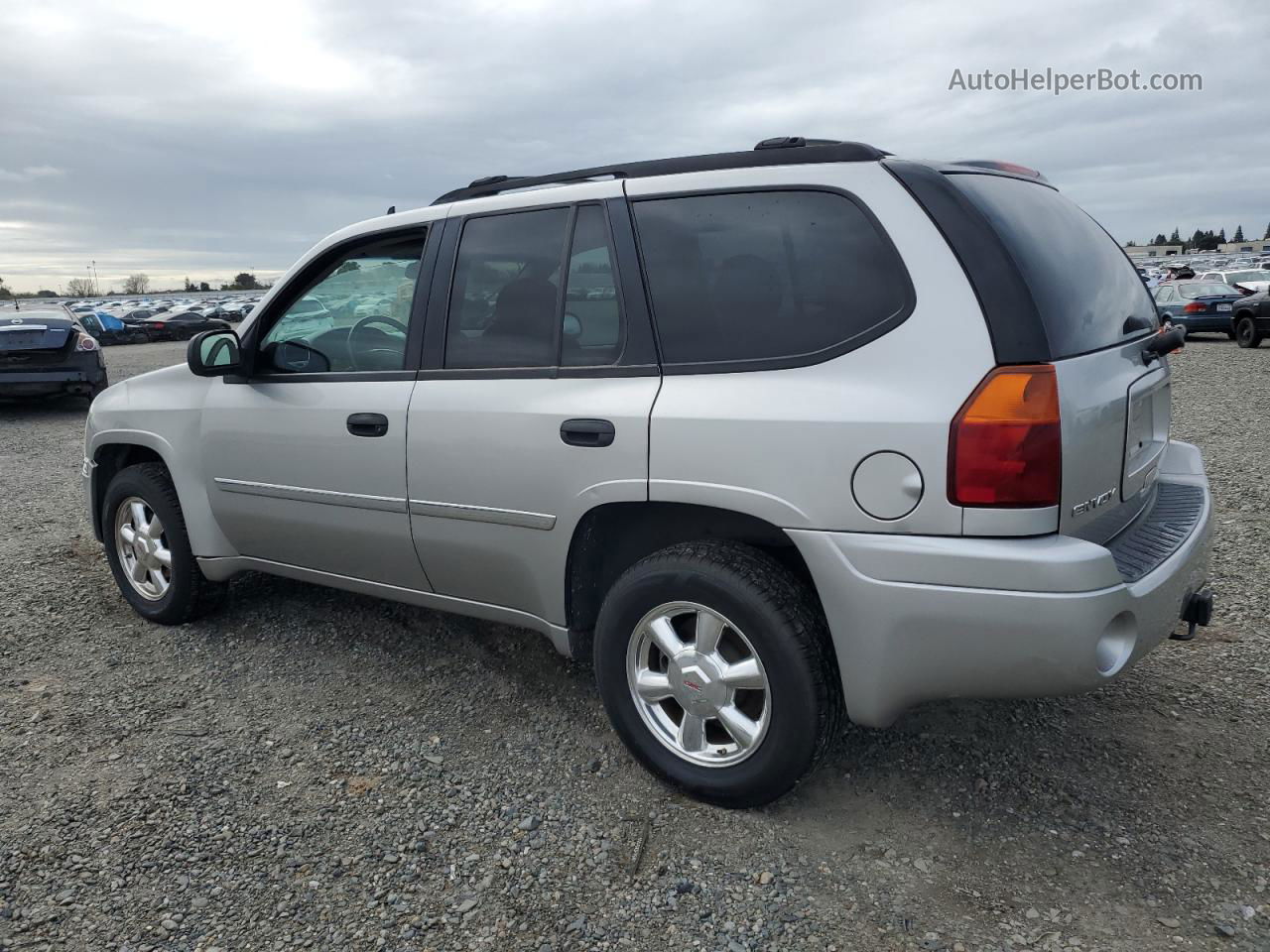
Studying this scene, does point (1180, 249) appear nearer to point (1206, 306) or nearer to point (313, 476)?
point (1206, 306)

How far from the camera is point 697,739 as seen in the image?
288 cm

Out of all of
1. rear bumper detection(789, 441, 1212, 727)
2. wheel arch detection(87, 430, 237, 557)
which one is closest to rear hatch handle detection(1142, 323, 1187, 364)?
rear bumper detection(789, 441, 1212, 727)

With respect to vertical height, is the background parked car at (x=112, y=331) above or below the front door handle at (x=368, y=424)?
below

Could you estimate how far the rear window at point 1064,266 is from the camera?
2471mm

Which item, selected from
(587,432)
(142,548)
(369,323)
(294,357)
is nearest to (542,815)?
(587,432)

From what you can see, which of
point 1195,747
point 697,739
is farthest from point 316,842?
point 1195,747

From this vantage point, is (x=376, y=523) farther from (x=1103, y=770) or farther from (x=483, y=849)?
(x=1103, y=770)

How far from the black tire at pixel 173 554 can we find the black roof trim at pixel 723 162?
203 centimetres

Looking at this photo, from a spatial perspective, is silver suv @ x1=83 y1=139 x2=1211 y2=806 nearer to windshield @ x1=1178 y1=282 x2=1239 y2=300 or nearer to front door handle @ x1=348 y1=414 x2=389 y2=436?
front door handle @ x1=348 y1=414 x2=389 y2=436

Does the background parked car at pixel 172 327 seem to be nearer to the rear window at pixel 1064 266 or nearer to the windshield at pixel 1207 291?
the windshield at pixel 1207 291

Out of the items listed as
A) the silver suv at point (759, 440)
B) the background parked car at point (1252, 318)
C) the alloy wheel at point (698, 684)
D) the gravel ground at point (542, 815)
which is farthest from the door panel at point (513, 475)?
the background parked car at point (1252, 318)

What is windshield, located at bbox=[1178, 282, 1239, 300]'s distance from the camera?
19984 millimetres

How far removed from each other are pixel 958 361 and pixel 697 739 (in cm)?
133

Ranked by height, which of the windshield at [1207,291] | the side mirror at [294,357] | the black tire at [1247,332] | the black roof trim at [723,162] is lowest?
the black tire at [1247,332]
